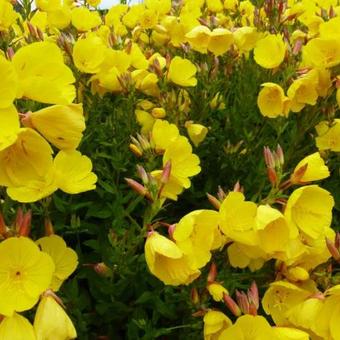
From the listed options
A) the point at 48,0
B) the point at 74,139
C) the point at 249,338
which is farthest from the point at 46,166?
the point at 48,0

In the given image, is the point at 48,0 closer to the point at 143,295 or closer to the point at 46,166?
the point at 143,295

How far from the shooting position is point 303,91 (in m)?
2.44

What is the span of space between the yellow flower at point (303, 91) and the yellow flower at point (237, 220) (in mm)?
868

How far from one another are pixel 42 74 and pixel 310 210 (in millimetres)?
887

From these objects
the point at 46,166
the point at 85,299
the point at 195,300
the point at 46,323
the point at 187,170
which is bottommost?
the point at 85,299

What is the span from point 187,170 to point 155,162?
15 centimetres

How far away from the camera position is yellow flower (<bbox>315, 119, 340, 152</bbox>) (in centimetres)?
249

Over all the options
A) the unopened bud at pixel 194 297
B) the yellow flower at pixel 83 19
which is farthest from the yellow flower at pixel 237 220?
the yellow flower at pixel 83 19

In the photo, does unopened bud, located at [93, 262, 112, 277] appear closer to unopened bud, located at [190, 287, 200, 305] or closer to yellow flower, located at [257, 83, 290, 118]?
unopened bud, located at [190, 287, 200, 305]

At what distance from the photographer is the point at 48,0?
3.17m

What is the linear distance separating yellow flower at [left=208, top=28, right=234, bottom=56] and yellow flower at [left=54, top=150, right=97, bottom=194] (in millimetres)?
1147

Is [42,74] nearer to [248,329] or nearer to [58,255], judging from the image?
[58,255]

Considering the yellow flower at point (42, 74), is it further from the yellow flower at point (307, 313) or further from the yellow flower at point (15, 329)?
the yellow flower at point (307, 313)

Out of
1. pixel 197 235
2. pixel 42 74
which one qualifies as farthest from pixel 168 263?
pixel 42 74
